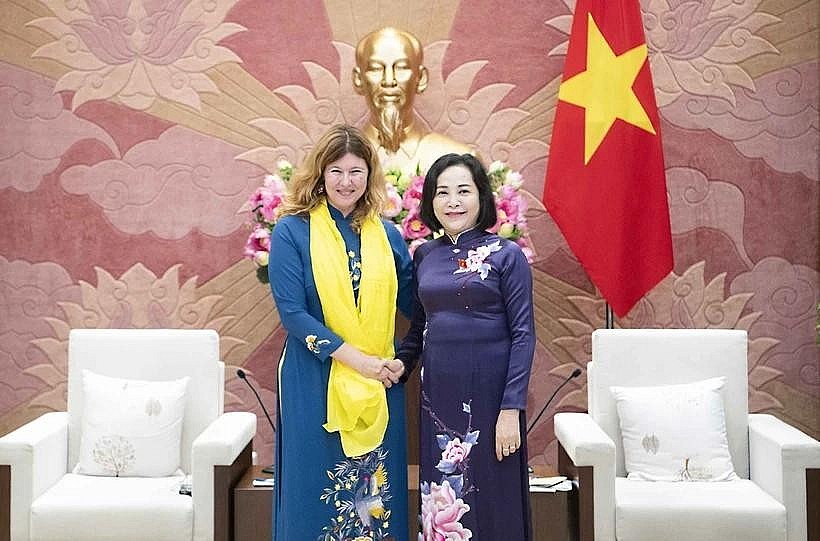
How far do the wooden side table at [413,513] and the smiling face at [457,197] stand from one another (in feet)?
3.69

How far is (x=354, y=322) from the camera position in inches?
110

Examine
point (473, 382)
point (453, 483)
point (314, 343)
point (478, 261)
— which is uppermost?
point (478, 261)

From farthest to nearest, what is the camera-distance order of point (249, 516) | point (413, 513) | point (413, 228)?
point (413, 228)
point (413, 513)
point (249, 516)

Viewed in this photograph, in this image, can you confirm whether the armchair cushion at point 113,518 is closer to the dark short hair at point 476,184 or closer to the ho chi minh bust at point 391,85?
the dark short hair at point 476,184

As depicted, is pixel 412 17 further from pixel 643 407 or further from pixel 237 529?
pixel 237 529

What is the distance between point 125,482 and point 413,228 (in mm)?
1377

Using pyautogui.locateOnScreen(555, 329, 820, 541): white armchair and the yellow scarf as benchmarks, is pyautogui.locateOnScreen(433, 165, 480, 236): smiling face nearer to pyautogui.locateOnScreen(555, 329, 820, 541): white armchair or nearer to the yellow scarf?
the yellow scarf

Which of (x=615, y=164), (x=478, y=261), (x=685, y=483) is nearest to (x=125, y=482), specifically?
(x=478, y=261)

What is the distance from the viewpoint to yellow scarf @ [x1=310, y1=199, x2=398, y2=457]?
2779 millimetres

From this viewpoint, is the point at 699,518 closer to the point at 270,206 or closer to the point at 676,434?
the point at 676,434

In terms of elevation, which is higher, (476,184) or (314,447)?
(476,184)

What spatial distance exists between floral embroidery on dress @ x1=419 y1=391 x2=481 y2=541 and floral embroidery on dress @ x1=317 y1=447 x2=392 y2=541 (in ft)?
0.56

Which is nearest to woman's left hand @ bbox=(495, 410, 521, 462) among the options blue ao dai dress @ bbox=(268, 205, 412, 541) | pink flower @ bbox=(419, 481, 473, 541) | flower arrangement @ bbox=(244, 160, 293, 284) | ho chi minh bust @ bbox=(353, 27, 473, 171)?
pink flower @ bbox=(419, 481, 473, 541)

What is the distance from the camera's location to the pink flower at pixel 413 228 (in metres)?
3.64
